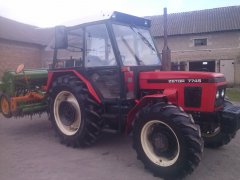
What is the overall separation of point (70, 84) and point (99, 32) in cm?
113

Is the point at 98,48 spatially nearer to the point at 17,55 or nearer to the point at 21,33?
the point at 17,55

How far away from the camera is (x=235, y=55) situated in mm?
23750

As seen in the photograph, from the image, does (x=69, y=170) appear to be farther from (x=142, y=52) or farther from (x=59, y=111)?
(x=142, y=52)

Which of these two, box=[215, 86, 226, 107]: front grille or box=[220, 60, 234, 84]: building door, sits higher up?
box=[220, 60, 234, 84]: building door

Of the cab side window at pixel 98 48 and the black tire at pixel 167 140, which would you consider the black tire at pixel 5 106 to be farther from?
the black tire at pixel 167 140

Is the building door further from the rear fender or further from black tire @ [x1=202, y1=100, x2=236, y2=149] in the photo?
the rear fender

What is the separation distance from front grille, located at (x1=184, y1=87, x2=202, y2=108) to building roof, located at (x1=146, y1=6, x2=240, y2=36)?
20456 millimetres

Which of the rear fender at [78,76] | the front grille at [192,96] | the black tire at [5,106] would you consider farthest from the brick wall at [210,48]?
the front grille at [192,96]

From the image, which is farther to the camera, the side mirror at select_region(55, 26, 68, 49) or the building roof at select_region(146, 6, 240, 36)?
the building roof at select_region(146, 6, 240, 36)

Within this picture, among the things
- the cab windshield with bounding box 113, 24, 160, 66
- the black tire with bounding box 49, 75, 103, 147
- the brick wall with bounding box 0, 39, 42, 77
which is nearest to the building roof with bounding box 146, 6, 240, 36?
the brick wall with bounding box 0, 39, 42, 77

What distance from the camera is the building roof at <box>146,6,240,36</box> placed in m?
23.6

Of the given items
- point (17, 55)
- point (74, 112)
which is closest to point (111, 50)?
point (74, 112)

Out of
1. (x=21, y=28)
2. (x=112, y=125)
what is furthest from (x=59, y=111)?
(x=21, y=28)

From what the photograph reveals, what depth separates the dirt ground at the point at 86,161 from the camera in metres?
4.38
